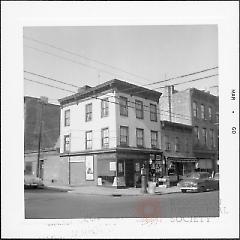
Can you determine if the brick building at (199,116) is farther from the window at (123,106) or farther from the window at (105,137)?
the window at (105,137)

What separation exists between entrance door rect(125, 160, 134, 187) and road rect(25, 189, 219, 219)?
482mm

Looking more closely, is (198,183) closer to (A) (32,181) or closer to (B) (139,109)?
(B) (139,109)

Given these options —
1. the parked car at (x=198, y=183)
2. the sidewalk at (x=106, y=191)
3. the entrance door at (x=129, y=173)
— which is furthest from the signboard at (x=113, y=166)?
the parked car at (x=198, y=183)

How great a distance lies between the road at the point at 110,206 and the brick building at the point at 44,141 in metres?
0.33

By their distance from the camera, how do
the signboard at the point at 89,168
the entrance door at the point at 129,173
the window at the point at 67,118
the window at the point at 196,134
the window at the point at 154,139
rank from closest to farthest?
1. the window at the point at 67,118
2. the signboard at the point at 89,168
3. the entrance door at the point at 129,173
4. the window at the point at 154,139
5. the window at the point at 196,134

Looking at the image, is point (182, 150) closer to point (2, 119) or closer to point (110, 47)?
point (110, 47)

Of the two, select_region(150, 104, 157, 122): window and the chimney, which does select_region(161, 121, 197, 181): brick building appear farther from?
the chimney

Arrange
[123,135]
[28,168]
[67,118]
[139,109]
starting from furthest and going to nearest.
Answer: [123,135] → [139,109] → [67,118] → [28,168]

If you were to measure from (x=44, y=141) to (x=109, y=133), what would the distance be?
3.43 ft

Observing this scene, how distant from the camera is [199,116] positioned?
7.35 meters

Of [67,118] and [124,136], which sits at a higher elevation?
[67,118]

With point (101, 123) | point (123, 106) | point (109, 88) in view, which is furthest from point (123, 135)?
point (109, 88)

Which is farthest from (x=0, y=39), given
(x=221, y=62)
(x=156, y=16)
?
(x=221, y=62)

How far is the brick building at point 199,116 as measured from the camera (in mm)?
6242
